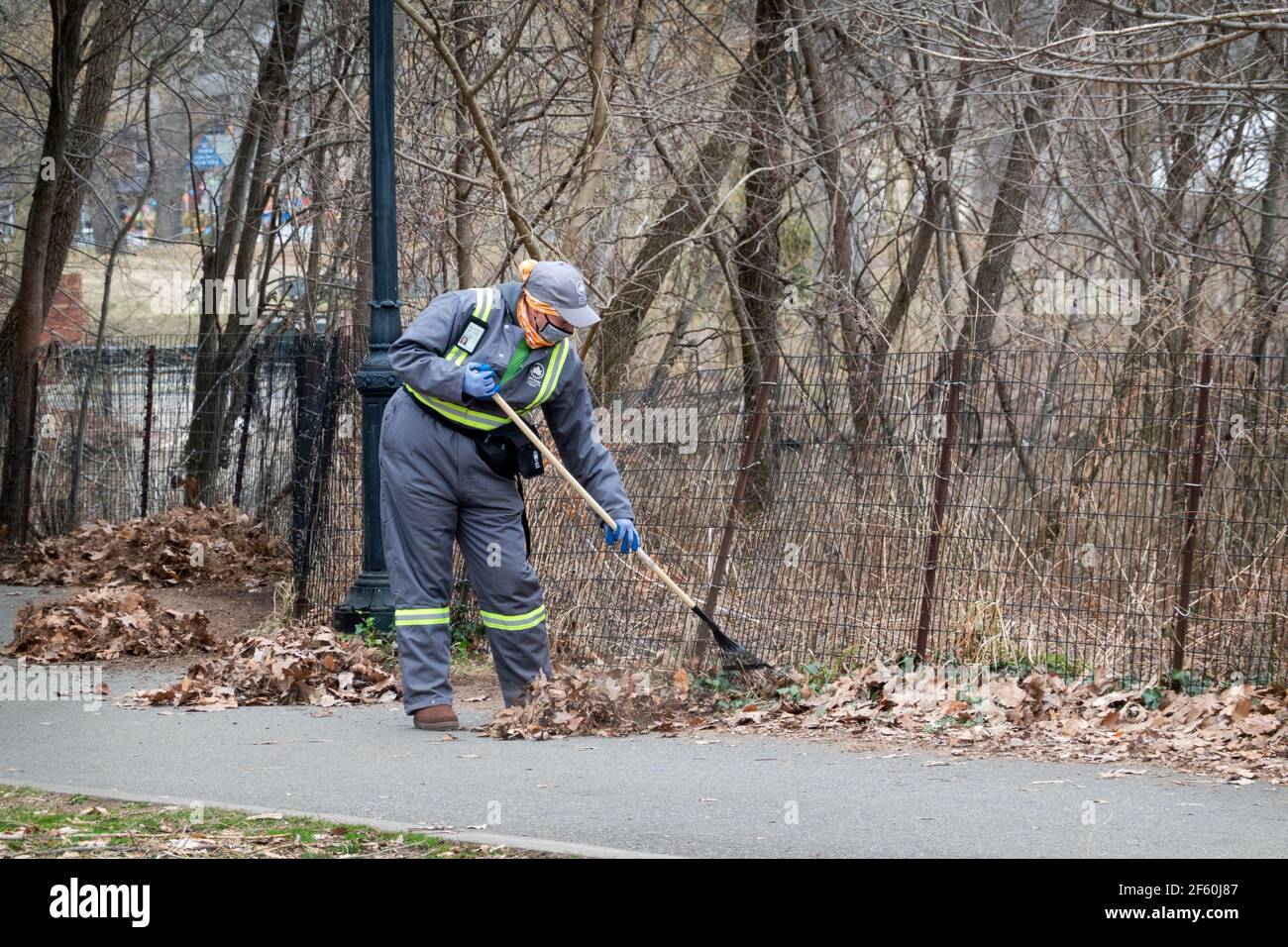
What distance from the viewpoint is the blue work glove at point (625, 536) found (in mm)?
7148

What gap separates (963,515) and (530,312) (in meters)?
2.76

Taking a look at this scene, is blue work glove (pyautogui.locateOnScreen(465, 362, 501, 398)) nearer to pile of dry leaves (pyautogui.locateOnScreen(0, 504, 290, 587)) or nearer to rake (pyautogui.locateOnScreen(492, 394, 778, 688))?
rake (pyautogui.locateOnScreen(492, 394, 778, 688))

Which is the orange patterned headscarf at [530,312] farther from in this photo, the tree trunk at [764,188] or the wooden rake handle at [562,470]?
the tree trunk at [764,188]

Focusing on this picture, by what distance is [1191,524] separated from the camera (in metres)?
7.46

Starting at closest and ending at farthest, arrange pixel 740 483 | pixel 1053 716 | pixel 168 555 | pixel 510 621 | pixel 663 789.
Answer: pixel 663 789 < pixel 1053 716 < pixel 510 621 < pixel 740 483 < pixel 168 555

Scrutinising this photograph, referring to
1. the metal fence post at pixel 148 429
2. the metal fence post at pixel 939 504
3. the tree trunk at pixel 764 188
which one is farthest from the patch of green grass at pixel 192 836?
the metal fence post at pixel 148 429

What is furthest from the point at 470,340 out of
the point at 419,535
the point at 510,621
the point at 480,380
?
the point at 510,621

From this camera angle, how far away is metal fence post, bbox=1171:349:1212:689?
24.4ft

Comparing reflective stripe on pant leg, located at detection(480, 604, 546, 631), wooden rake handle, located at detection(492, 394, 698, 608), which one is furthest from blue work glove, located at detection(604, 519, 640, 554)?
reflective stripe on pant leg, located at detection(480, 604, 546, 631)

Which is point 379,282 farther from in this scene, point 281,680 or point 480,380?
point 281,680

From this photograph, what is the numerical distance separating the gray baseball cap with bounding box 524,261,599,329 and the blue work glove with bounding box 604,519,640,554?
1.02m

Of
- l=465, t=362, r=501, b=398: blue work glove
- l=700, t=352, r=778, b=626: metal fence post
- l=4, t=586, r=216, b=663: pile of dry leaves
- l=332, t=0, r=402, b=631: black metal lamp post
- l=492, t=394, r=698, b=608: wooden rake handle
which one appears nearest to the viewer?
l=465, t=362, r=501, b=398: blue work glove

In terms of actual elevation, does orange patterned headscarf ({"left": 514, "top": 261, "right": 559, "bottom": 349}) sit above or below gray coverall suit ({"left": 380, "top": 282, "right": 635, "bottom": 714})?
above

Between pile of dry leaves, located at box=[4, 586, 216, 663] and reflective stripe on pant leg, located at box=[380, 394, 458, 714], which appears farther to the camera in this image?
pile of dry leaves, located at box=[4, 586, 216, 663]
